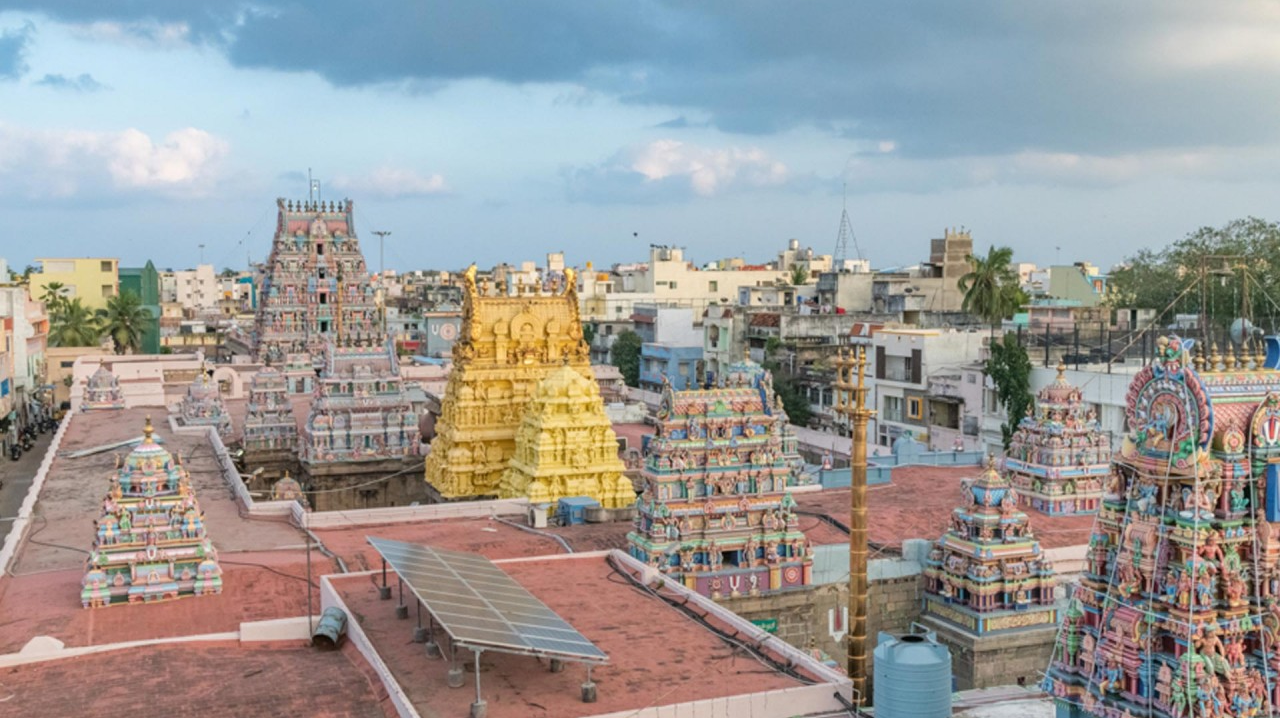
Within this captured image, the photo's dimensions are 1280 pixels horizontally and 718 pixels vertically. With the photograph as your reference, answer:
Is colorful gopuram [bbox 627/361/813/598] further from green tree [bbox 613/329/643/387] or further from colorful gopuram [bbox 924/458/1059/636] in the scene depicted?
green tree [bbox 613/329/643/387]

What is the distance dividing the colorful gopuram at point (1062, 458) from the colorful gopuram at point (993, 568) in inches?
355

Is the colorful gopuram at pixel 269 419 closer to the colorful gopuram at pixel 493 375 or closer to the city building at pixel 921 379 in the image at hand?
the colorful gopuram at pixel 493 375

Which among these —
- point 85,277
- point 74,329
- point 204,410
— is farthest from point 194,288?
point 204,410

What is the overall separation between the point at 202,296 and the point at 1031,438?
141275 mm

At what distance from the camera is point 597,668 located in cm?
1880

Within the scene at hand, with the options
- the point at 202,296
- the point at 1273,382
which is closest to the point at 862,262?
the point at 202,296

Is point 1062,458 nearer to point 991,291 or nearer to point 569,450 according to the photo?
point 569,450

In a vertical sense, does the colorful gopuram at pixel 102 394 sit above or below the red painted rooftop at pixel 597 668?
above

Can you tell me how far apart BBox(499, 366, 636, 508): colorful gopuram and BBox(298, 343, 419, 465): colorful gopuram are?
10016 millimetres

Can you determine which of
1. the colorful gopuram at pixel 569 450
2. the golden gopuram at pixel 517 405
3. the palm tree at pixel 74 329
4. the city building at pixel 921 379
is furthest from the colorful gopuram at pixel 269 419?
the palm tree at pixel 74 329

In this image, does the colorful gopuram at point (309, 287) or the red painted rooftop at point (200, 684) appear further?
the colorful gopuram at point (309, 287)

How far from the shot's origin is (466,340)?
132ft

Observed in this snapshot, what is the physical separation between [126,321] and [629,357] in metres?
38.9

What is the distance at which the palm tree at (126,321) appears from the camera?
86.4 m
